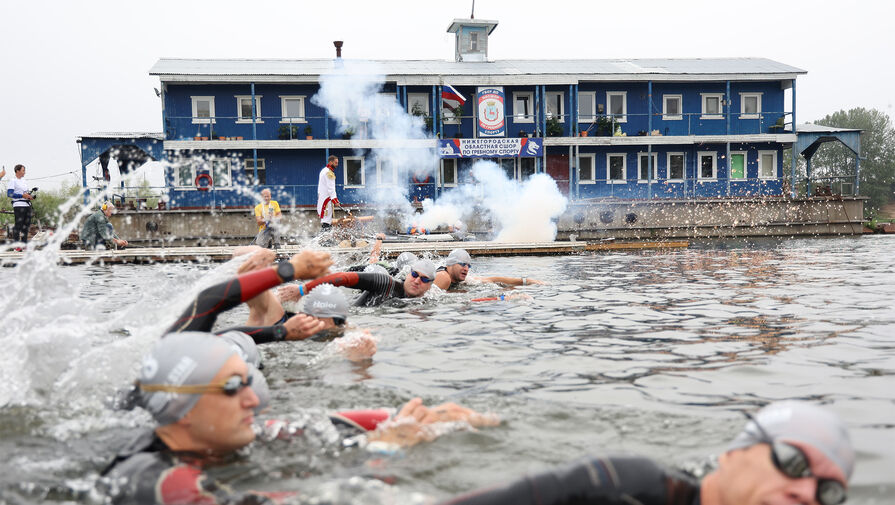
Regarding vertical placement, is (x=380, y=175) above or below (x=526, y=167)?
below

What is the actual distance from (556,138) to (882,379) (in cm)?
2763

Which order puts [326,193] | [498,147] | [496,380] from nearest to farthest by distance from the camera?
[496,380]
[326,193]
[498,147]

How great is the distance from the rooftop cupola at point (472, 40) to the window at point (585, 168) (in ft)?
27.5

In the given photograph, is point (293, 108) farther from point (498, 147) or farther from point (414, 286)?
point (414, 286)

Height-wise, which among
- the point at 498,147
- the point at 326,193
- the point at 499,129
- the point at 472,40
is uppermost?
the point at 472,40

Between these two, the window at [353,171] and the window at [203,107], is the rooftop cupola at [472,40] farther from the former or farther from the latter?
the window at [203,107]

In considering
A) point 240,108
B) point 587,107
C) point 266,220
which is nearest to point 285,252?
point 266,220

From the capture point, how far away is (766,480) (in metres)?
2.18

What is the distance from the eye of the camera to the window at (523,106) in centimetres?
3381

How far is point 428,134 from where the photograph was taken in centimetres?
3216

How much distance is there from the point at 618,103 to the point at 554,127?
4.45 meters

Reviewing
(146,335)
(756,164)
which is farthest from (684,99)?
(146,335)

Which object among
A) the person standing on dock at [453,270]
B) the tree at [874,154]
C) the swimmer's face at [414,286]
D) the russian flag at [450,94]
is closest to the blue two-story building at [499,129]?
the russian flag at [450,94]

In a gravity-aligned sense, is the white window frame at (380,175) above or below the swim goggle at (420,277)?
above
